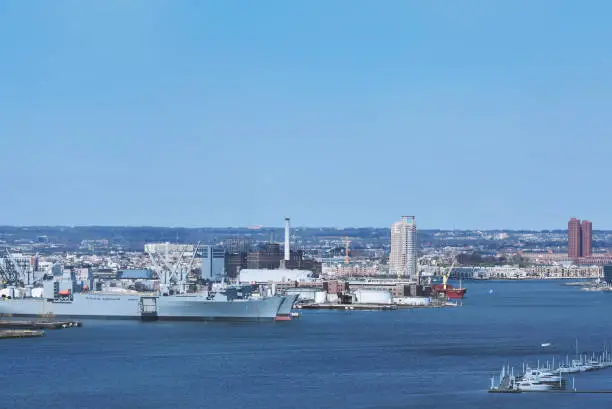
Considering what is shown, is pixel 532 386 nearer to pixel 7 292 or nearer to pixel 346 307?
pixel 7 292

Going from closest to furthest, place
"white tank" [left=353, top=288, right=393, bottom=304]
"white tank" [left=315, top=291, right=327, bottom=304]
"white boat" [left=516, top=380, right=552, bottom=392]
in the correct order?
"white boat" [left=516, top=380, right=552, bottom=392] < "white tank" [left=315, top=291, right=327, bottom=304] < "white tank" [left=353, top=288, right=393, bottom=304]

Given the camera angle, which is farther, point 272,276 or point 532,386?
point 272,276

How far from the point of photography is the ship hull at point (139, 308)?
42.9 m

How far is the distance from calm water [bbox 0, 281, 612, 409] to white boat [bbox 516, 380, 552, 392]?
1.70 ft

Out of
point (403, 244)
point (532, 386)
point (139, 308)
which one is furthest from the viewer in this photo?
point (403, 244)

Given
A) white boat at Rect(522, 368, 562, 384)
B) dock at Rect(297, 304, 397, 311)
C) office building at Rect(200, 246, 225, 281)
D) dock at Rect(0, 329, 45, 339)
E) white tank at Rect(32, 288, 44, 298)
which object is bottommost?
white boat at Rect(522, 368, 562, 384)

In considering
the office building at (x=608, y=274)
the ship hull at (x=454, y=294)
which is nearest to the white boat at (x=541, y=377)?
the ship hull at (x=454, y=294)

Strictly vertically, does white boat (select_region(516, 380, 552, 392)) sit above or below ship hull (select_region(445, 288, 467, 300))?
below

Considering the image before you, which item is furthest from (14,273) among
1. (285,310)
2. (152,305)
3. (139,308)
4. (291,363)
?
(291,363)

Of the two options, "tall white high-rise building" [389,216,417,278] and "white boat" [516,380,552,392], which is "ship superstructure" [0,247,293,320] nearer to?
"white boat" [516,380,552,392]

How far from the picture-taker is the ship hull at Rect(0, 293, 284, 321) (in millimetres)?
42875

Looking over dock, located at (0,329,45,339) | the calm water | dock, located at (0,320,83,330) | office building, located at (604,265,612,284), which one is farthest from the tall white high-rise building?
dock, located at (0,329,45,339)

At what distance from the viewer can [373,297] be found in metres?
57.6

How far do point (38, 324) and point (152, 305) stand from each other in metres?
4.41
